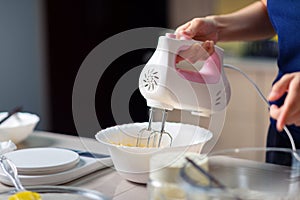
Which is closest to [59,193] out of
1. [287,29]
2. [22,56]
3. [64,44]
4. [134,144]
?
[134,144]

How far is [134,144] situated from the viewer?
1238 mm

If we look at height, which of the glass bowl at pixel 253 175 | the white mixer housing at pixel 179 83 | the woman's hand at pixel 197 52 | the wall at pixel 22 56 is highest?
the woman's hand at pixel 197 52

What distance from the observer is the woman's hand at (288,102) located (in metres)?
0.92

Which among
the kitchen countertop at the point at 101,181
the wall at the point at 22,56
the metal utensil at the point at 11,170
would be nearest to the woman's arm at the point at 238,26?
→ the kitchen countertop at the point at 101,181

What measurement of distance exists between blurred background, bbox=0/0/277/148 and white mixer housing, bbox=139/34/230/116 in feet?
5.60

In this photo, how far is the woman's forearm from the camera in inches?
59.7

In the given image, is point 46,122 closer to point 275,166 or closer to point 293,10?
point 293,10

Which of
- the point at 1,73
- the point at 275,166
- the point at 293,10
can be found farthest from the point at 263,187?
the point at 1,73

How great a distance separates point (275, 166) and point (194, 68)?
1.00ft

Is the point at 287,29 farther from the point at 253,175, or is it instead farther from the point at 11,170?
the point at 11,170

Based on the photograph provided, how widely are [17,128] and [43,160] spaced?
0.75ft

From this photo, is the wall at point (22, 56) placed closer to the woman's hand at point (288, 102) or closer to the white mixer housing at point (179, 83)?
the white mixer housing at point (179, 83)

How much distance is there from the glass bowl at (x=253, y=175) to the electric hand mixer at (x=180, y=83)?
184 millimetres

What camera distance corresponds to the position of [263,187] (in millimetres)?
902
